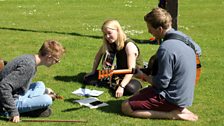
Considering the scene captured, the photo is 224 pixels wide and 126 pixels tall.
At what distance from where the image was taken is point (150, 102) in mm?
6008

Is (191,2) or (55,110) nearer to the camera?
(55,110)

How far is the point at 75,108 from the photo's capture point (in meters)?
6.50

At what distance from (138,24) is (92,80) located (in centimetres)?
785

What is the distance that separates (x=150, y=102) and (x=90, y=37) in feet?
21.6

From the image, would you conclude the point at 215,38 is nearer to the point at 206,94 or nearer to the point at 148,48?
the point at 148,48

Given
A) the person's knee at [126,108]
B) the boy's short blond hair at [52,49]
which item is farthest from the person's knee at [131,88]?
the boy's short blond hair at [52,49]

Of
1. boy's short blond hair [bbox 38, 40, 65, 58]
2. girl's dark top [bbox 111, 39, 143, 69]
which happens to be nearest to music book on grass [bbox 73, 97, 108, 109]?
girl's dark top [bbox 111, 39, 143, 69]

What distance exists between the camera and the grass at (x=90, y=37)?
6.36 meters

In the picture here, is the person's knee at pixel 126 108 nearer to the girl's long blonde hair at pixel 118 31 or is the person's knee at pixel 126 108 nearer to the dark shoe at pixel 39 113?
the dark shoe at pixel 39 113

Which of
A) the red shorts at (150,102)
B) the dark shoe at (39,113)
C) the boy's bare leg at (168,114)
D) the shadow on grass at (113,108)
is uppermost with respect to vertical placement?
the red shorts at (150,102)

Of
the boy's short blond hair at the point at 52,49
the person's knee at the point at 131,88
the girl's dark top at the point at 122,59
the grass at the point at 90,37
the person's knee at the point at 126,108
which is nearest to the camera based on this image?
the boy's short blond hair at the point at 52,49

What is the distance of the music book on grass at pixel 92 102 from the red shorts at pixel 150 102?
66 cm

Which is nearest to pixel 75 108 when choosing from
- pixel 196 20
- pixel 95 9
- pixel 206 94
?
pixel 206 94

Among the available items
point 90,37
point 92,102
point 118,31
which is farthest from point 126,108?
point 90,37
